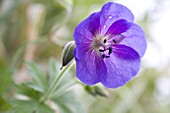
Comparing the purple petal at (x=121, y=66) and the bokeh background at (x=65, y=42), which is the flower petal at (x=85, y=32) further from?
the bokeh background at (x=65, y=42)

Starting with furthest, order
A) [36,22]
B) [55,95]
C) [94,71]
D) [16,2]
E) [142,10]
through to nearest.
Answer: [142,10] → [36,22] → [16,2] → [55,95] → [94,71]

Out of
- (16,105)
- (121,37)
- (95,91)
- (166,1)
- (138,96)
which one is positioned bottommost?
(16,105)

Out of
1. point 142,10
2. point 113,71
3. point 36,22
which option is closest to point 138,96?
point 142,10

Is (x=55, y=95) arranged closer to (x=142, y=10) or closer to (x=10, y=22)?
(x=10, y=22)

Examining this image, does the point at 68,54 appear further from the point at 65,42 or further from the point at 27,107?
the point at 65,42

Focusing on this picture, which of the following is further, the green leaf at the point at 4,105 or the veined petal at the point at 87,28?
the green leaf at the point at 4,105

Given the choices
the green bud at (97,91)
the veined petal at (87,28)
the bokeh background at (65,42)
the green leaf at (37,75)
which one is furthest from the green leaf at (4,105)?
the veined petal at (87,28)

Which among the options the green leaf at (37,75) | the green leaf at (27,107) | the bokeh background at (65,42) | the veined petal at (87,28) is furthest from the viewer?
the bokeh background at (65,42)
